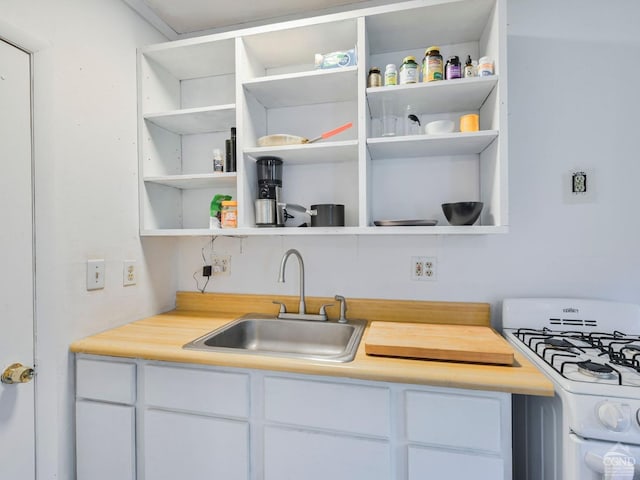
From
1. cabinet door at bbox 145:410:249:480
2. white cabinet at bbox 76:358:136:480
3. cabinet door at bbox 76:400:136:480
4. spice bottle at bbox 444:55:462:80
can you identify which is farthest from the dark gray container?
cabinet door at bbox 76:400:136:480

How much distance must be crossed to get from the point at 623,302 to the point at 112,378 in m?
2.10

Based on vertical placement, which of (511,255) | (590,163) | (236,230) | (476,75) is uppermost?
(476,75)

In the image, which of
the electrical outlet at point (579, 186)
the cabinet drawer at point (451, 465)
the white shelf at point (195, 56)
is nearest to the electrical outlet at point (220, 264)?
the white shelf at point (195, 56)

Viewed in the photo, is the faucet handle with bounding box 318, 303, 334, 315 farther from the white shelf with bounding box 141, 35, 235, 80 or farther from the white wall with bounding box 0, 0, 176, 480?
the white shelf with bounding box 141, 35, 235, 80

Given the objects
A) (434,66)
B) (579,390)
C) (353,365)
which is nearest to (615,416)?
(579,390)

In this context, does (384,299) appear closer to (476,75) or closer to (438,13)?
(476,75)

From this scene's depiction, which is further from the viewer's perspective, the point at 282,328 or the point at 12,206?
the point at 282,328

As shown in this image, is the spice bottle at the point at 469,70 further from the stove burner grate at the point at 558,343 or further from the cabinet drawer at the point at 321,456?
the cabinet drawer at the point at 321,456

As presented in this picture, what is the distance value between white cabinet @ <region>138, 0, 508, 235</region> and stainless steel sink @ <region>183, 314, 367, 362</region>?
465mm

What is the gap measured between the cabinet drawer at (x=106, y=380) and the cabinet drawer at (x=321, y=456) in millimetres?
558

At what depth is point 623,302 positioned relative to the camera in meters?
1.38

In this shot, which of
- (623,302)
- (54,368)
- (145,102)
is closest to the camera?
(54,368)

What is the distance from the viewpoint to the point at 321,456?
1.06 m

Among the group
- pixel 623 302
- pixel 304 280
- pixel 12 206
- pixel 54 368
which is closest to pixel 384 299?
pixel 304 280
